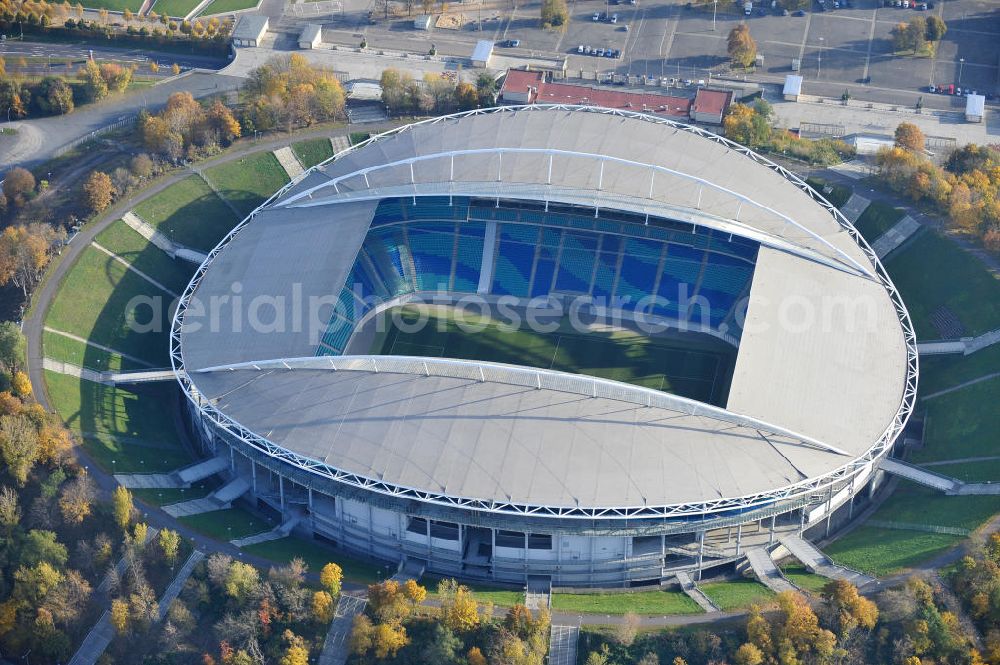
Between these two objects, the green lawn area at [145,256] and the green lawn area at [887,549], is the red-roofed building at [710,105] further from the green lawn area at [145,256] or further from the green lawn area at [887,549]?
the green lawn area at [887,549]

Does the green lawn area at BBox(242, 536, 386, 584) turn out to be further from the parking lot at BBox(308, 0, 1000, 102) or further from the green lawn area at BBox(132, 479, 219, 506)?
the parking lot at BBox(308, 0, 1000, 102)

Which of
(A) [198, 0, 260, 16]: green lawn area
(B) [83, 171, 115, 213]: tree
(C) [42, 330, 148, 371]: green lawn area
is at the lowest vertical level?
(C) [42, 330, 148, 371]: green lawn area

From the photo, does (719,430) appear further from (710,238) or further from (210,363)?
(210,363)

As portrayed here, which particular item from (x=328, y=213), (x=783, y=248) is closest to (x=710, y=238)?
(x=783, y=248)

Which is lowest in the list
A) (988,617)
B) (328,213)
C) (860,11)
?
(988,617)

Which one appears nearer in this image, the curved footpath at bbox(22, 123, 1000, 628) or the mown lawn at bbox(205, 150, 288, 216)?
the curved footpath at bbox(22, 123, 1000, 628)

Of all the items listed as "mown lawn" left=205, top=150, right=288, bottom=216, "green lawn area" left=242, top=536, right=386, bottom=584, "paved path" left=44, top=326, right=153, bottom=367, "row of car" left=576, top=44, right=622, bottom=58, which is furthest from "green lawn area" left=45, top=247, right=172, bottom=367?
"row of car" left=576, top=44, right=622, bottom=58
